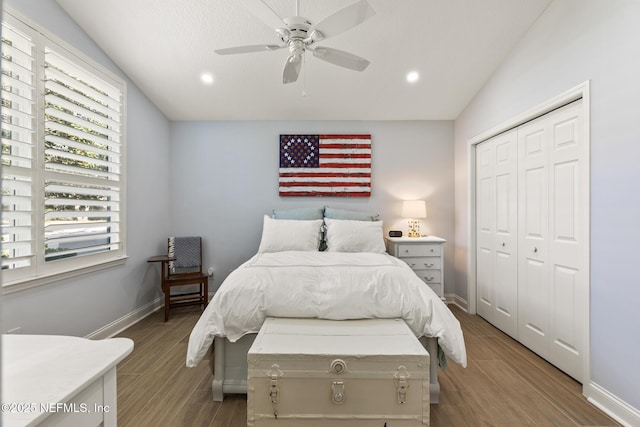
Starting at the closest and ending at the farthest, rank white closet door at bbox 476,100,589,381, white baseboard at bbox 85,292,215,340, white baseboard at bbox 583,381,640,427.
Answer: white baseboard at bbox 583,381,640,427 → white closet door at bbox 476,100,589,381 → white baseboard at bbox 85,292,215,340

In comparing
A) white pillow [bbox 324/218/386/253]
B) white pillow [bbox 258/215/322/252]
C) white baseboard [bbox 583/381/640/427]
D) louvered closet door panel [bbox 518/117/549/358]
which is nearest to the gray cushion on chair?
white pillow [bbox 258/215/322/252]

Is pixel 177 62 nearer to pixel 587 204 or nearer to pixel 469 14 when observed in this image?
pixel 469 14

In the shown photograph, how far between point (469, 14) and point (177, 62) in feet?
8.93

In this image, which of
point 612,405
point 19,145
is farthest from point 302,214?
point 612,405

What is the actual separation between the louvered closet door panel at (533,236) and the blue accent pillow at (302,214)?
6.79ft

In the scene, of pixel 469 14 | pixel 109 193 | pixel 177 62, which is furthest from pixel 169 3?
pixel 469 14

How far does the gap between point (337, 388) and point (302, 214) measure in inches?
92.0

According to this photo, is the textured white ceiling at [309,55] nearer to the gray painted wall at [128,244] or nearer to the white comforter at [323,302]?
the gray painted wall at [128,244]

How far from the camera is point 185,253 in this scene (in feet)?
11.9

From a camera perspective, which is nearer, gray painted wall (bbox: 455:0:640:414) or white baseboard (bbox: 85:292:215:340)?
gray painted wall (bbox: 455:0:640:414)

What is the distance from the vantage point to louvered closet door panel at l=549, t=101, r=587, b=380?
6.84 ft

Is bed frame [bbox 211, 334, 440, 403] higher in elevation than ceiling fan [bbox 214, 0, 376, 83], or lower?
lower

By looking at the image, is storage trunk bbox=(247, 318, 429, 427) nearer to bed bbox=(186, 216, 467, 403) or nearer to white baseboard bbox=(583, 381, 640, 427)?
bed bbox=(186, 216, 467, 403)

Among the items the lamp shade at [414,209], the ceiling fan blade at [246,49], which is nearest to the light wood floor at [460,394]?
the lamp shade at [414,209]
